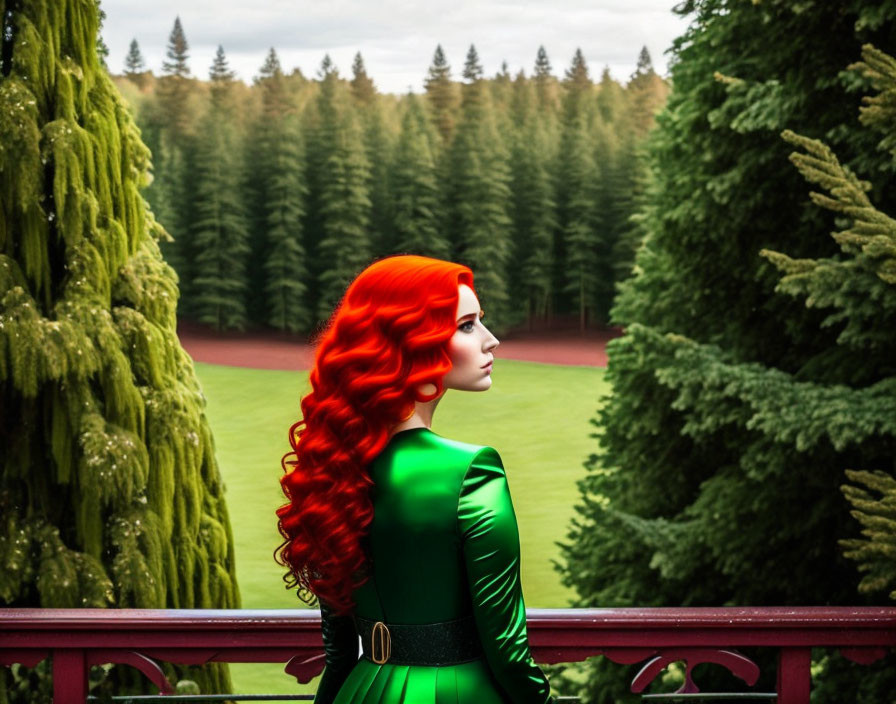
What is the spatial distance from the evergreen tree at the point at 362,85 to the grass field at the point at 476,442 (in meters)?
11.6

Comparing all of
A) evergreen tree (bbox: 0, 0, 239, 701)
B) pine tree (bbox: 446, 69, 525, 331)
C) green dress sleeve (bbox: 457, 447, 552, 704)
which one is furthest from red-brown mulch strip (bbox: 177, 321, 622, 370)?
green dress sleeve (bbox: 457, 447, 552, 704)

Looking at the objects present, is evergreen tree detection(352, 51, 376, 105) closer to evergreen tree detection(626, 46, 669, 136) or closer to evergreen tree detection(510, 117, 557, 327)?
evergreen tree detection(510, 117, 557, 327)

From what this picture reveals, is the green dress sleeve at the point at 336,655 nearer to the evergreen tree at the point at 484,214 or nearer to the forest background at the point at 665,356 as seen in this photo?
the forest background at the point at 665,356

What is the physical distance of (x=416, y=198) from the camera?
3706 centimetres

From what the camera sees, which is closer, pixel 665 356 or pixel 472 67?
pixel 665 356

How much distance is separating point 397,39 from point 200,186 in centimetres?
1088

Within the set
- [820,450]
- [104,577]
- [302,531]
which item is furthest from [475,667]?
[104,577]

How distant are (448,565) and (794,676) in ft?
4.62

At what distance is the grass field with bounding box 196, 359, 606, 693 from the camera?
724 inches

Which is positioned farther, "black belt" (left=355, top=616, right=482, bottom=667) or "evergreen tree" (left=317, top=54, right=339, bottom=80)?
"evergreen tree" (left=317, top=54, right=339, bottom=80)

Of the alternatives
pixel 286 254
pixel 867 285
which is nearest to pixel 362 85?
pixel 286 254

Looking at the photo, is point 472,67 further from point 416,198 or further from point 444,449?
point 444,449

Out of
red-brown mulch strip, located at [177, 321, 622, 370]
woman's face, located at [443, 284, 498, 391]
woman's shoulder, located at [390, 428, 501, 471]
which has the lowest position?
red-brown mulch strip, located at [177, 321, 622, 370]

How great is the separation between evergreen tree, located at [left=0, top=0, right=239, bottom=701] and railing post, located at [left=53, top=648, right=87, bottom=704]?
12.0ft
